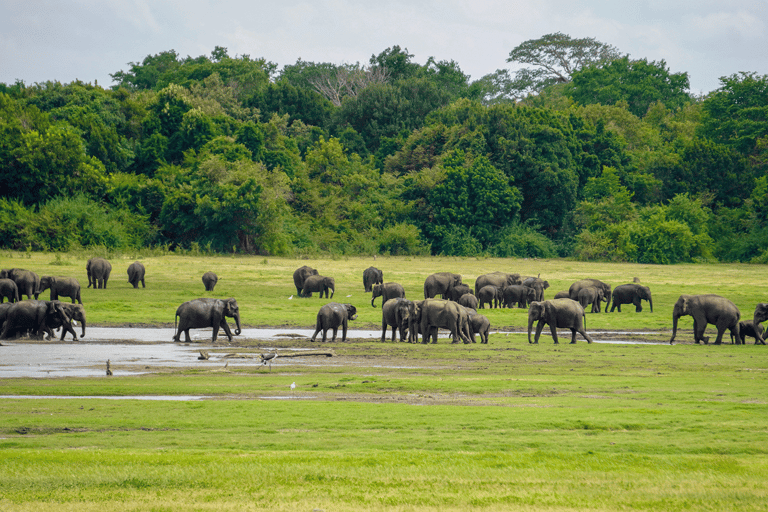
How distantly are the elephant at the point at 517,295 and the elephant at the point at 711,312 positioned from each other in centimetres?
1034

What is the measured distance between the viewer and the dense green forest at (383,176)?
6353 cm

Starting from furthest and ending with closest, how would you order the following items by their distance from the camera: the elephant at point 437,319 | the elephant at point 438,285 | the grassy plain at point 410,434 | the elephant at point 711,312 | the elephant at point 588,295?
the elephant at point 438,285
the elephant at point 588,295
the elephant at point 711,312
the elephant at point 437,319
the grassy plain at point 410,434

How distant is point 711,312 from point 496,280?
12.8m

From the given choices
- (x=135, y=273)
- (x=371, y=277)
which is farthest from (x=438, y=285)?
(x=135, y=273)

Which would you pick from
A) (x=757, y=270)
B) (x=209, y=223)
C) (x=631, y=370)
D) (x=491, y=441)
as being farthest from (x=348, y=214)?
(x=491, y=441)

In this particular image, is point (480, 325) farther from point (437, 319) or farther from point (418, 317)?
point (418, 317)

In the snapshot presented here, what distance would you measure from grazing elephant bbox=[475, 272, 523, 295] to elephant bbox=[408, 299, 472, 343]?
37.5 ft

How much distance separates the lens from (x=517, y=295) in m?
34.9

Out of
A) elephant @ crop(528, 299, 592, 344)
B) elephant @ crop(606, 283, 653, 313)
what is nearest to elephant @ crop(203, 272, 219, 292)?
elephant @ crop(528, 299, 592, 344)

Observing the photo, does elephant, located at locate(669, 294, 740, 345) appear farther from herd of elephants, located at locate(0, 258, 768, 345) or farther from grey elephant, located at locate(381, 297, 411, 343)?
grey elephant, located at locate(381, 297, 411, 343)

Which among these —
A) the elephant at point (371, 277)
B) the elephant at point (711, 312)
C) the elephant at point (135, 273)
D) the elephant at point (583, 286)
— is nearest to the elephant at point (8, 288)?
the elephant at point (135, 273)

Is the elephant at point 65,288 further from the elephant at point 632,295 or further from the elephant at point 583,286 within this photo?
the elephant at point 632,295

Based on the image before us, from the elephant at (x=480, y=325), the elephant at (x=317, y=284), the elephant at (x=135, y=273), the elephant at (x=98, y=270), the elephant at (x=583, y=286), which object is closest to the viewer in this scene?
the elephant at (x=480, y=325)

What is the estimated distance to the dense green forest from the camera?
63.5m
